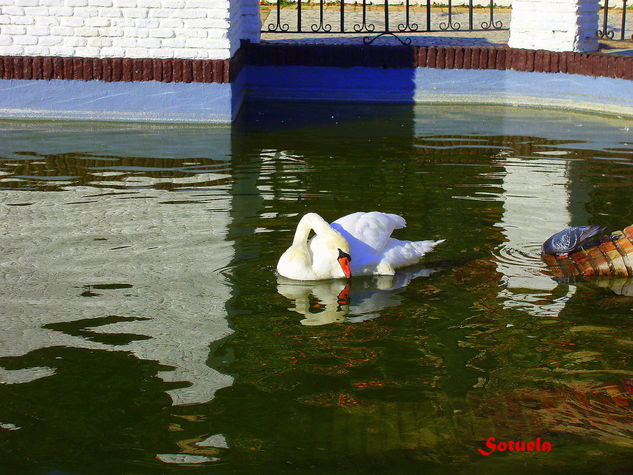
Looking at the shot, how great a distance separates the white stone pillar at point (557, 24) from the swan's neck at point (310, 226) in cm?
841

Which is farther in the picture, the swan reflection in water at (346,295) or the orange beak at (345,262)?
the orange beak at (345,262)

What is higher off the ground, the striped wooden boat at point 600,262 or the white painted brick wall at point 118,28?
the white painted brick wall at point 118,28

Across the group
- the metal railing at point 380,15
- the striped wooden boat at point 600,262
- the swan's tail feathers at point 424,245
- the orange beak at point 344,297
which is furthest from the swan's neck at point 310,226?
the metal railing at point 380,15

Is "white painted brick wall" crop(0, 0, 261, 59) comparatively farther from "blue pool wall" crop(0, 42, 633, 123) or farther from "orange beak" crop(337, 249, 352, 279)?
"orange beak" crop(337, 249, 352, 279)

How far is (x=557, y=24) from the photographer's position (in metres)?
14.0

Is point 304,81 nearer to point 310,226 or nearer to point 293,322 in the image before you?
point 310,226

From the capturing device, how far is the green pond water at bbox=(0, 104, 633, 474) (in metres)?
4.58

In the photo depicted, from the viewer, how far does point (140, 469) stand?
14.2ft

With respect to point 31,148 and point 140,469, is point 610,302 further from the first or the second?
point 31,148

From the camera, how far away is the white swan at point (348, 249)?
22.4 feet

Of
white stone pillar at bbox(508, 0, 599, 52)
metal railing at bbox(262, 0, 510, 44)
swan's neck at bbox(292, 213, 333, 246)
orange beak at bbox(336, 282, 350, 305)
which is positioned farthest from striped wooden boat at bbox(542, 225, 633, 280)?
metal railing at bbox(262, 0, 510, 44)

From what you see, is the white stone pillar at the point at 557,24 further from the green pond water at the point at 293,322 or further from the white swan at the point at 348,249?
the white swan at the point at 348,249
